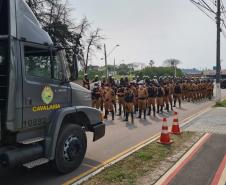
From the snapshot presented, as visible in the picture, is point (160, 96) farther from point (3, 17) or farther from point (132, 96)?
point (3, 17)

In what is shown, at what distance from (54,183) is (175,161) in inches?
117

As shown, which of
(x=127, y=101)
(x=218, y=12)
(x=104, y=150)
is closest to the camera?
(x=104, y=150)

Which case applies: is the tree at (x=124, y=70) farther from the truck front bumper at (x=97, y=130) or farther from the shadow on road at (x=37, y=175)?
the shadow on road at (x=37, y=175)

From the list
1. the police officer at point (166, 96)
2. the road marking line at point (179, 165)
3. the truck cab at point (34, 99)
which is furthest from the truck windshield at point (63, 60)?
the police officer at point (166, 96)

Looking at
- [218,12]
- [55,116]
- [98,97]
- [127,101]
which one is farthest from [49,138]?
[218,12]

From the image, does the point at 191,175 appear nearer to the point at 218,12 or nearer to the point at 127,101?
the point at 127,101

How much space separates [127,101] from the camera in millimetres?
16391

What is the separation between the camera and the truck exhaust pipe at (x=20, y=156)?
630 cm

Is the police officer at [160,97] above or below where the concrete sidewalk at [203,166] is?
above

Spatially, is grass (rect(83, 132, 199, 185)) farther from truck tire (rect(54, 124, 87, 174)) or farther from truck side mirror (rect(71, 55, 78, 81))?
truck side mirror (rect(71, 55, 78, 81))

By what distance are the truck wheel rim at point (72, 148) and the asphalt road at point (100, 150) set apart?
0.35 metres

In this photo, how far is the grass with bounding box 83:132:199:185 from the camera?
698 cm

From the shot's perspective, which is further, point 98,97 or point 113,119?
point 98,97

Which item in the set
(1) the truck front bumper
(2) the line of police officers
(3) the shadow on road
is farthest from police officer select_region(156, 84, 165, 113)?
(3) the shadow on road
